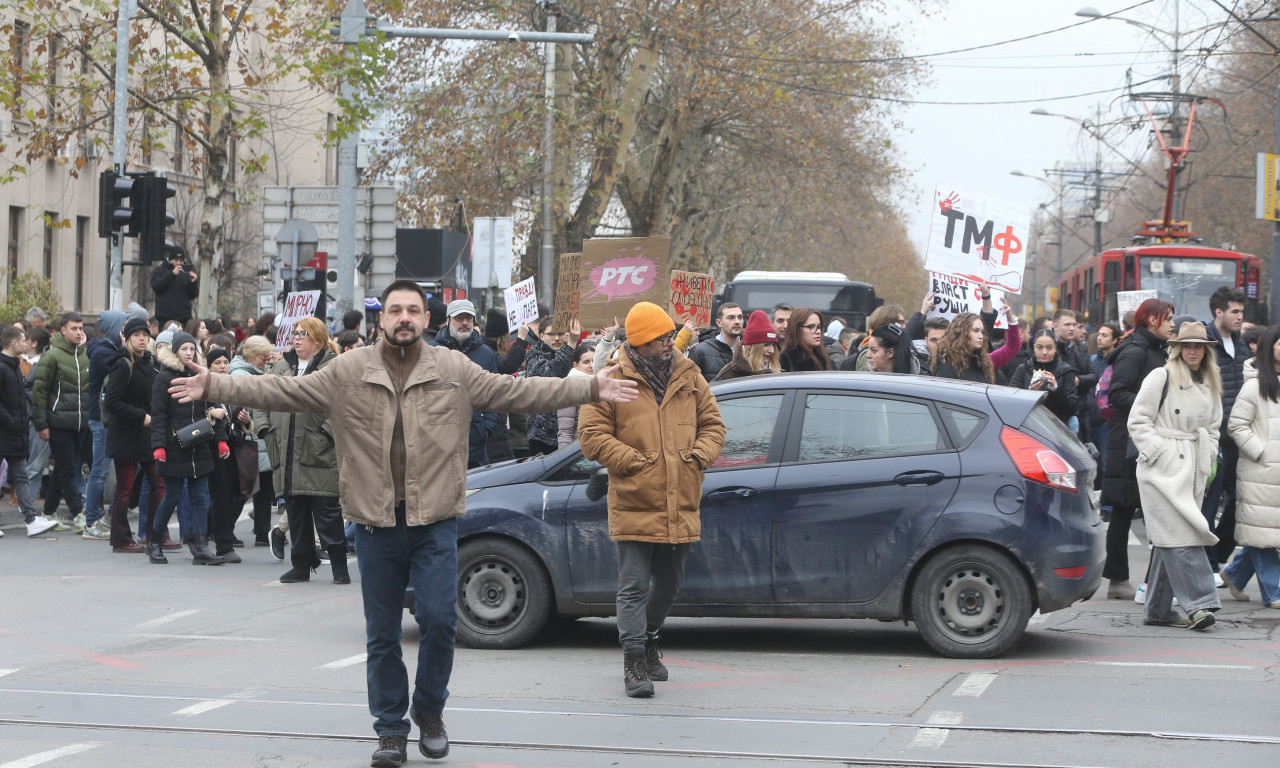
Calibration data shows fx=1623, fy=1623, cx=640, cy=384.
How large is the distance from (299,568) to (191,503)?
1647 mm

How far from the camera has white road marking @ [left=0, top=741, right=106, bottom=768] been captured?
20.3 feet

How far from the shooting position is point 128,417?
13.3 meters

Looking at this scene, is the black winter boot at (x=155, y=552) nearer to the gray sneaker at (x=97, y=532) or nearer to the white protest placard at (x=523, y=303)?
the gray sneaker at (x=97, y=532)

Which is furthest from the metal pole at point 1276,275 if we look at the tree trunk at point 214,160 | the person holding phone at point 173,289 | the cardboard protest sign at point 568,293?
the tree trunk at point 214,160

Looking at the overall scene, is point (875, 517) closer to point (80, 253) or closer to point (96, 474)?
point (96, 474)

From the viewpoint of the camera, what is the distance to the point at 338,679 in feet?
26.6

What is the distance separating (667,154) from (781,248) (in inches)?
817

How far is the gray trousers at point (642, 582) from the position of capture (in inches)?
297

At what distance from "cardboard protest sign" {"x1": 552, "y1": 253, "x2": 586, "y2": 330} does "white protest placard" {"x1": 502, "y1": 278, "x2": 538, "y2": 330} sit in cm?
196

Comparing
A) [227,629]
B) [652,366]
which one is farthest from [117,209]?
[652,366]

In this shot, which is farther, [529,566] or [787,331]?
[787,331]

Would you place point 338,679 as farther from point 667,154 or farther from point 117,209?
point 667,154

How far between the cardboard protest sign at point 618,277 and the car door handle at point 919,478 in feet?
14.7

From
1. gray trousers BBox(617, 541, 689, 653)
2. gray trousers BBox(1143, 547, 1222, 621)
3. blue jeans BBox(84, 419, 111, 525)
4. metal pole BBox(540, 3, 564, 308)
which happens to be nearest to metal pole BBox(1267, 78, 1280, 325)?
gray trousers BBox(1143, 547, 1222, 621)
